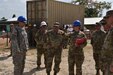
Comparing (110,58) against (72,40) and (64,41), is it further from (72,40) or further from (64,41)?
(64,41)

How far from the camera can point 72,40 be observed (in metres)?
9.01

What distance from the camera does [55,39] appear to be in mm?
10000

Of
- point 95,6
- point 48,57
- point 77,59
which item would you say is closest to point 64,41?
point 48,57

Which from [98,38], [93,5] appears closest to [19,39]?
[98,38]

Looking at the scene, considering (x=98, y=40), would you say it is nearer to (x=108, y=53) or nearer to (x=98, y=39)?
(x=98, y=39)

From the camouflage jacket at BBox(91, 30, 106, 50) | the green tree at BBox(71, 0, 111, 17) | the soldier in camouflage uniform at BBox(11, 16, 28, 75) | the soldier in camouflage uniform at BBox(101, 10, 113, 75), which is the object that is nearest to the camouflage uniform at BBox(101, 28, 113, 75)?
the soldier in camouflage uniform at BBox(101, 10, 113, 75)

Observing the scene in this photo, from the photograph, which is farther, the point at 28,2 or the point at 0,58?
the point at 28,2

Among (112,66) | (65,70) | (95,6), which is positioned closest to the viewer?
(112,66)

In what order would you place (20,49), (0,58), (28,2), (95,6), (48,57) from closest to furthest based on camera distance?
(20,49) → (48,57) → (0,58) → (28,2) → (95,6)

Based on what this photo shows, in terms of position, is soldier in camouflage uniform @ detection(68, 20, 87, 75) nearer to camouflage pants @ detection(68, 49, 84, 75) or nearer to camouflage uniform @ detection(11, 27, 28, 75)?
camouflage pants @ detection(68, 49, 84, 75)

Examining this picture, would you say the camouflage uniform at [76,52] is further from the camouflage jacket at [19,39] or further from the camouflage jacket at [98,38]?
the camouflage jacket at [19,39]

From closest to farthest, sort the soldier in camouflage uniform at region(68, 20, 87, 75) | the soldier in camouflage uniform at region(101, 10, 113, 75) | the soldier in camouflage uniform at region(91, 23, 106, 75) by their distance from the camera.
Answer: the soldier in camouflage uniform at region(101, 10, 113, 75) → the soldier in camouflage uniform at region(68, 20, 87, 75) → the soldier in camouflage uniform at region(91, 23, 106, 75)

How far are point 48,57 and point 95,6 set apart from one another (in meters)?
58.7

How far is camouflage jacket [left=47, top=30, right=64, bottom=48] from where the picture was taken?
1001 centimetres
